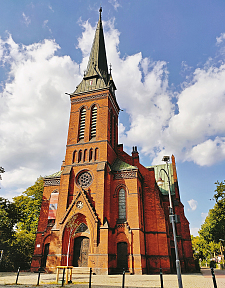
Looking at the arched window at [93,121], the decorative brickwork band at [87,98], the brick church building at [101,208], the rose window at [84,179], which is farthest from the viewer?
the decorative brickwork band at [87,98]

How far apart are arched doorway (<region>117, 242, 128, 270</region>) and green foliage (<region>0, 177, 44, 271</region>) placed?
13.3m

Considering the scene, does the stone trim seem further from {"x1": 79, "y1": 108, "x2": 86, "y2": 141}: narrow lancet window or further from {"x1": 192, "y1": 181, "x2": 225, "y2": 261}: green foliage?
{"x1": 192, "y1": 181, "x2": 225, "y2": 261}: green foliage

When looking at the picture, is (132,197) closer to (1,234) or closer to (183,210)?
(183,210)

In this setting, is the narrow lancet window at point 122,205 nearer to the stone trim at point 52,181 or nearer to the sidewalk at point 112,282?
the sidewalk at point 112,282

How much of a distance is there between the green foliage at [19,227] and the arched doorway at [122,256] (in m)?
13.3

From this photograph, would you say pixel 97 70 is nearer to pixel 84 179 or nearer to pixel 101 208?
pixel 84 179


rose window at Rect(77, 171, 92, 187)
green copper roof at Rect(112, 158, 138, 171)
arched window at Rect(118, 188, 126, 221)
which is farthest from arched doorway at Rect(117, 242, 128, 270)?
green copper roof at Rect(112, 158, 138, 171)

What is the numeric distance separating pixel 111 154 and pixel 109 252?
41.9 ft

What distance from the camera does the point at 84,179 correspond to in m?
29.3

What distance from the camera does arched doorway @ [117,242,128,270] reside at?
25.2 m

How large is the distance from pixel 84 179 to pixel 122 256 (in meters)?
9.92

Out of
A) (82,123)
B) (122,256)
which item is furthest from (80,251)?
(82,123)

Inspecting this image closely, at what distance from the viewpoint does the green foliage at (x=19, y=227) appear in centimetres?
2930

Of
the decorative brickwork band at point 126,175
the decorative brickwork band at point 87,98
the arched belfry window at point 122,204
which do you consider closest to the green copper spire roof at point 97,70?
the decorative brickwork band at point 87,98
